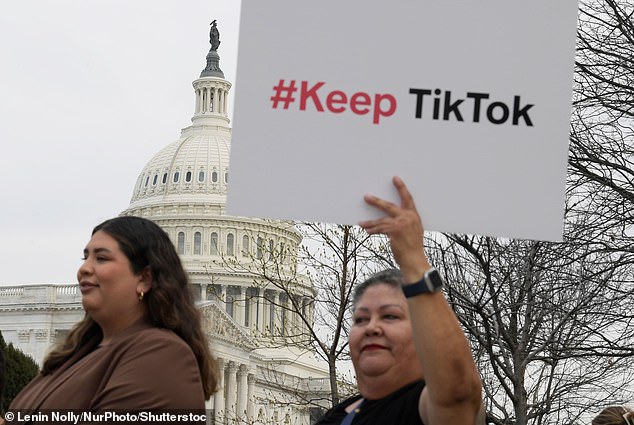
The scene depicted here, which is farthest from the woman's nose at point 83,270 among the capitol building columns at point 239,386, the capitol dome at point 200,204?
the capitol dome at point 200,204

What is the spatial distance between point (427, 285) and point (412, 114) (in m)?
0.47

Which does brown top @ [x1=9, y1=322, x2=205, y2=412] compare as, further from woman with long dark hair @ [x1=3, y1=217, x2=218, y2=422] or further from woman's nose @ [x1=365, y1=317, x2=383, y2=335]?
woman's nose @ [x1=365, y1=317, x2=383, y2=335]

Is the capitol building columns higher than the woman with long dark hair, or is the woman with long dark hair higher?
the capitol building columns

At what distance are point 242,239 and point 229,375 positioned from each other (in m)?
17.6

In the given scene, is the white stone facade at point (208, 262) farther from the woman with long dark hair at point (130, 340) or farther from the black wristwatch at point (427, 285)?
the black wristwatch at point (427, 285)

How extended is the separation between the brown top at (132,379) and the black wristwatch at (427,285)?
989mm

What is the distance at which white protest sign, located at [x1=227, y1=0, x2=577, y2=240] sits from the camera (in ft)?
11.5

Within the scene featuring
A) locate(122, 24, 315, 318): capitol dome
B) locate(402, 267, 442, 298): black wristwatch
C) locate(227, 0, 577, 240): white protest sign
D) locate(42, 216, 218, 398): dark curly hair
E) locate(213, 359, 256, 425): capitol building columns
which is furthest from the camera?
locate(122, 24, 315, 318): capitol dome

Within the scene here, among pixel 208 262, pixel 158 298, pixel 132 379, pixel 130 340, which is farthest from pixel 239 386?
pixel 132 379

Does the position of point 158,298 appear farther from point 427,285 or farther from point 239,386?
point 239,386

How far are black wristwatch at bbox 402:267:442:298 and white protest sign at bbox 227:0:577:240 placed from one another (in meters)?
0.18

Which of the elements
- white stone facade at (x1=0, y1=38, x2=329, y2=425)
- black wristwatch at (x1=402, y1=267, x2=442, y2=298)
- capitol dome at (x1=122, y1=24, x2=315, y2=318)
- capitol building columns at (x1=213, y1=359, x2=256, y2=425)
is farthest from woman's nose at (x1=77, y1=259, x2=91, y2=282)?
capitol dome at (x1=122, y1=24, x2=315, y2=318)

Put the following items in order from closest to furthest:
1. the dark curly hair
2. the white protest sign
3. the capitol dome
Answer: the white protest sign → the dark curly hair → the capitol dome

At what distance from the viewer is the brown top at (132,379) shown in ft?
13.3
